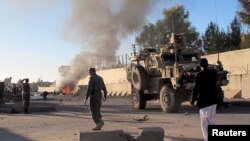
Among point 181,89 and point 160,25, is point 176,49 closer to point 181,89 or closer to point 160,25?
point 181,89

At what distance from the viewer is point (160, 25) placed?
73.6m

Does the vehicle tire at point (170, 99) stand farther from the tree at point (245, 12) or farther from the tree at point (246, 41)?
the tree at point (245, 12)

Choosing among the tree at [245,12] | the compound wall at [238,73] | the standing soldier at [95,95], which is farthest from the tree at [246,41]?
the standing soldier at [95,95]

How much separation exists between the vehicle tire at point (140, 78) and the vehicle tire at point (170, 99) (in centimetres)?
152

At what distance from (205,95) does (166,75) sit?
10966mm

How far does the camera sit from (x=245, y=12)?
47.5 meters

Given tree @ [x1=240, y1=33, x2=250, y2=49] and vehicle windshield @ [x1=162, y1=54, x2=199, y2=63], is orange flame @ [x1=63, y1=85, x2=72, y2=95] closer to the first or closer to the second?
tree @ [x1=240, y1=33, x2=250, y2=49]

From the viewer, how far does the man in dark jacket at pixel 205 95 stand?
8680 millimetres

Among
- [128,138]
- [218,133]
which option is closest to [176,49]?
[128,138]

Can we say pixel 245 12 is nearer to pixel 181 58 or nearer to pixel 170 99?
pixel 181 58

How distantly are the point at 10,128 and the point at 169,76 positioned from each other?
712cm

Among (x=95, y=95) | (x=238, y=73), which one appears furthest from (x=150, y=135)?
(x=238, y=73)

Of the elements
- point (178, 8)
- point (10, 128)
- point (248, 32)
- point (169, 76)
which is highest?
point (178, 8)

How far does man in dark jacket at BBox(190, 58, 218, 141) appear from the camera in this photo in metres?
8.68
